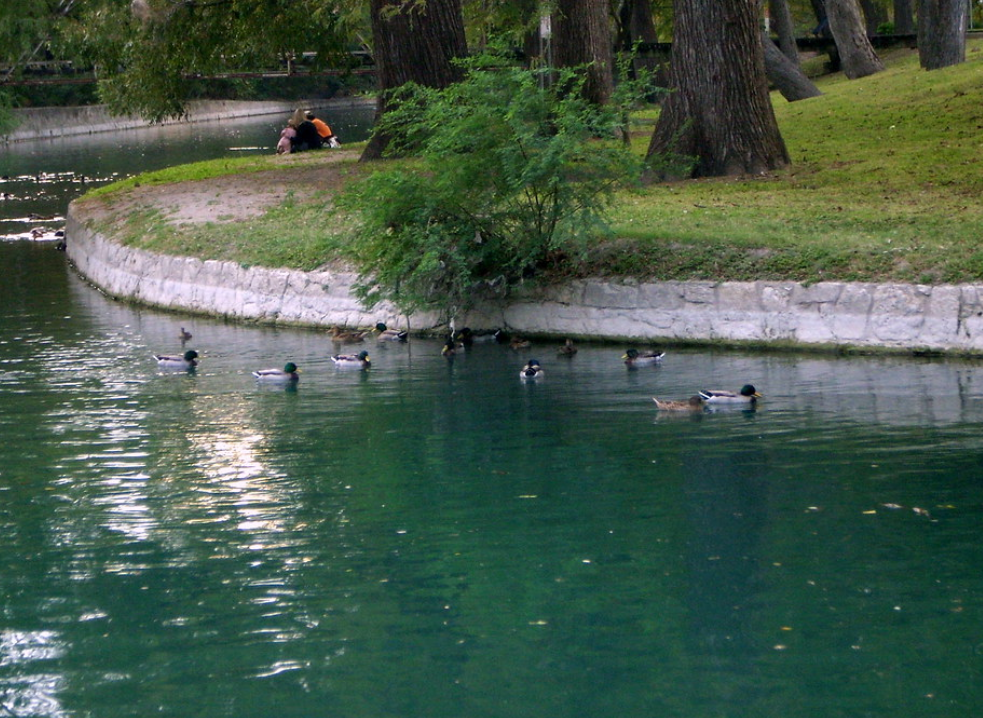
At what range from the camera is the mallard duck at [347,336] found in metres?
19.6

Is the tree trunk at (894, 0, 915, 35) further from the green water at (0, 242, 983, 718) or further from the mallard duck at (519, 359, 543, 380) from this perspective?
the mallard duck at (519, 359, 543, 380)

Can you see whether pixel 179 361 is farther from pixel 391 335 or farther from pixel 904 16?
pixel 904 16

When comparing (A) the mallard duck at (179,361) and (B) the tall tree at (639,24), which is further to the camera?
(B) the tall tree at (639,24)

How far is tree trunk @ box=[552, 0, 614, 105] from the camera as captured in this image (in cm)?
2927

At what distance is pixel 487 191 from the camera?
19156 millimetres

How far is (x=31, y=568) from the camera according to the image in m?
10.5

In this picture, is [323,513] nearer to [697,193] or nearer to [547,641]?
[547,641]

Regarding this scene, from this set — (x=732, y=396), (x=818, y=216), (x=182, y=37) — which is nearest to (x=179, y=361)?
(x=732, y=396)

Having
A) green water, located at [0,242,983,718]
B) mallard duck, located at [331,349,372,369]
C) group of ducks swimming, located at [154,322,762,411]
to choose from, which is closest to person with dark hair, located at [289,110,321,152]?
group of ducks swimming, located at [154,322,762,411]

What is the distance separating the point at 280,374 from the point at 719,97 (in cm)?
1093

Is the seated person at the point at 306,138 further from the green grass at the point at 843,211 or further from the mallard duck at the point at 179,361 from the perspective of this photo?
the mallard duck at the point at 179,361

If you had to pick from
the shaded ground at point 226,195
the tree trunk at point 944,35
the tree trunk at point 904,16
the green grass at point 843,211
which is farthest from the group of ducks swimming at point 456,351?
the tree trunk at point 904,16

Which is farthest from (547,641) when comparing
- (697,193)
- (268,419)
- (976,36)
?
(976,36)

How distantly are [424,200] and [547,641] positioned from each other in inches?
426
